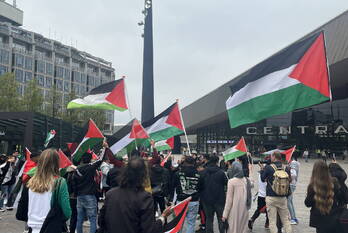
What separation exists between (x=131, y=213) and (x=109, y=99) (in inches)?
238

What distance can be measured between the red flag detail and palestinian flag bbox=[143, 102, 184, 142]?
3.70 metres

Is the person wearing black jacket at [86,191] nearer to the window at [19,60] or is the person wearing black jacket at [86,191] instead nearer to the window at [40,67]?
the window at [19,60]

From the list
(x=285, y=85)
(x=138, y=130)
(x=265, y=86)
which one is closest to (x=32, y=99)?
(x=138, y=130)

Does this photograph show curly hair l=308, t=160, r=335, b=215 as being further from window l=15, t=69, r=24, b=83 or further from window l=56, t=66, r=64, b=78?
window l=56, t=66, r=64, b=78

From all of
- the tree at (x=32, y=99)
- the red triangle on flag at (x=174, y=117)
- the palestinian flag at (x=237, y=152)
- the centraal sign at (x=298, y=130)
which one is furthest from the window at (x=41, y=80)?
the palestinian flag at (x=237, y=152)

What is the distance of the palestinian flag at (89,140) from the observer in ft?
22.5

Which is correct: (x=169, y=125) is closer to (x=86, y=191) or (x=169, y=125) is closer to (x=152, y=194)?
(x=152, y=194)

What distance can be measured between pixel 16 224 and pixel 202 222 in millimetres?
4203

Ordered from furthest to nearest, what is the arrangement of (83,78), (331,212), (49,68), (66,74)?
1. (83,78)
2. (66,74)
3. (49,68)
4. (331,212)

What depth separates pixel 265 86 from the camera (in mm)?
6293

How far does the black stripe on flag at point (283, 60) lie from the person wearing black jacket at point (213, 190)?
1.63 m

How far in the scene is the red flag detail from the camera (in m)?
5.67

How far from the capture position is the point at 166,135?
9055 millimetres

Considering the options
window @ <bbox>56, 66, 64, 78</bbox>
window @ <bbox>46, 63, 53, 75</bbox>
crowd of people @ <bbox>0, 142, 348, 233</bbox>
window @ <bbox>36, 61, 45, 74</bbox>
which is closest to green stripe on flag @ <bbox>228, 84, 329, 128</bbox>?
crowd of people @ <bbox>0, 142, 348, 233</bbox>
